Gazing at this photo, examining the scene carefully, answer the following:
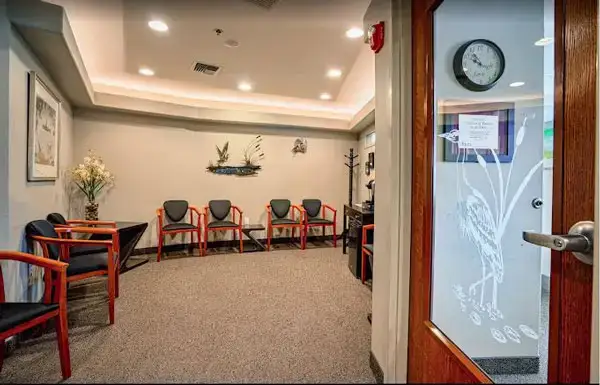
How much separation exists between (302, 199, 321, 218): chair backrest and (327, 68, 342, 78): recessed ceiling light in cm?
235

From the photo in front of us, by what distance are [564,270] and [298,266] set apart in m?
3.17

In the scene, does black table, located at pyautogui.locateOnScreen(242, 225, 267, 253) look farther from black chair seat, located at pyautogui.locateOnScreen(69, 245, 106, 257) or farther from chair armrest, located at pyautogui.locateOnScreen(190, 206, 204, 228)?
black chair seat, located at pyautogui.locateOnScreen(69, 245, 106, 257)

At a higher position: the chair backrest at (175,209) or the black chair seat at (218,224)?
the chair backrest at (175,209)

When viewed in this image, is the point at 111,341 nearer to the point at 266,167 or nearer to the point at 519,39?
the point at 519,39

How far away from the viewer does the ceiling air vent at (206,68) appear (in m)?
3.29

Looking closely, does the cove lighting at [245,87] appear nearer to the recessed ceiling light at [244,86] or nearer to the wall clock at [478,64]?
the recessed ceiling light at [244,86]

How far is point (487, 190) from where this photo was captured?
145 centimetres

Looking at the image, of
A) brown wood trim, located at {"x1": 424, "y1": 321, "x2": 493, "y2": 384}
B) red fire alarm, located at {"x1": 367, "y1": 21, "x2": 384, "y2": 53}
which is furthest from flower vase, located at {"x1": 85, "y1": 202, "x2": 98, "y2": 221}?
brown wood trim, located at {"x1": 424, "y1": 321, "x2": 493, "y2": 384}

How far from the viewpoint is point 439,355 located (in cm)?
111

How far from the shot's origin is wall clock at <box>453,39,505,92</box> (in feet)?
4.34

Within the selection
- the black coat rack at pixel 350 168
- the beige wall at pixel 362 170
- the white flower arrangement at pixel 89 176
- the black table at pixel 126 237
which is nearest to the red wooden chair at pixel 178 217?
the black table at pixel 126 237

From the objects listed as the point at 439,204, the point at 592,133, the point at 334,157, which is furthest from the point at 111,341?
the point at 334,157

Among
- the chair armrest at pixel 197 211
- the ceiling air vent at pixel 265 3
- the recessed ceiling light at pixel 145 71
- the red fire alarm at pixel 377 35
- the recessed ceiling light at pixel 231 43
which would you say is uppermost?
the recessed ceiling light at pixel 145 71

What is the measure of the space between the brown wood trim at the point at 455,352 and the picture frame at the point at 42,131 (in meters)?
3.05
